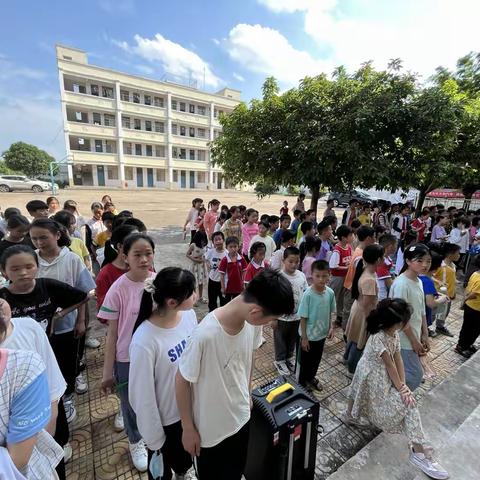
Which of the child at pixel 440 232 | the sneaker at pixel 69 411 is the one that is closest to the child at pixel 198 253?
the sneaker at pixel 69 411

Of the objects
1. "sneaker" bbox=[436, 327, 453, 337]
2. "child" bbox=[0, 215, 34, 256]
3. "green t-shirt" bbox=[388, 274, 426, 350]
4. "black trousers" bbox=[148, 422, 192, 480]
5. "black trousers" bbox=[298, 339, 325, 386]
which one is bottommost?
"sneaker" bbox=[436, 327, 453, 337]

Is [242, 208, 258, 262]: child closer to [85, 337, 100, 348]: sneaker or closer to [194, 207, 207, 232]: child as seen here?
[194, 207, 207, 232]: child

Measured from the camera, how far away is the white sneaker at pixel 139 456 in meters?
2.12

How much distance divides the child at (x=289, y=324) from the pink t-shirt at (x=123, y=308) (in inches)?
65.5

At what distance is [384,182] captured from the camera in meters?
6.64

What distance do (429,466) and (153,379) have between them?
2299 millimetres

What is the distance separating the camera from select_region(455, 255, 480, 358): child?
358 centimetres

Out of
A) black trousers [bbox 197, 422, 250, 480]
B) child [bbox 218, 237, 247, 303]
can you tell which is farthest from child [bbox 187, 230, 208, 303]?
black trousers [bbox 197, 422, 250, 480]

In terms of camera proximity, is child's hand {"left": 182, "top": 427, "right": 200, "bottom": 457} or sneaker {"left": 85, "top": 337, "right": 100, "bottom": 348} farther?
sneaker {"left": 85, "top": 337, "right": 100, "bottom": 348}

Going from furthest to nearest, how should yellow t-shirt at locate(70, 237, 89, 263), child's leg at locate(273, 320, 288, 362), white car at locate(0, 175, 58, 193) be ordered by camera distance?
white car at locate(0, 175, 58, 193) < yellow t-shirt at locate(70, 237, 89, 263) < child's leg at locate(273, 320, 288, 362)

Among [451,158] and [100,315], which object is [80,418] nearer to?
[100,315]

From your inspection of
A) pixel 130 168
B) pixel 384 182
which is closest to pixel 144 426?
pixel 384 182

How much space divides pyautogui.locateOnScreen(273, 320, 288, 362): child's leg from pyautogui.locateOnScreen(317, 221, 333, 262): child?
1.69m

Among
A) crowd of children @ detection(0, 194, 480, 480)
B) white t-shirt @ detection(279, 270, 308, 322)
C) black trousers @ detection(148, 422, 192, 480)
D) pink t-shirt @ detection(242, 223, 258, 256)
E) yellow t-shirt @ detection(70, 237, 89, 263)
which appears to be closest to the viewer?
crowd of children @ detection(0, 194, 480, 480)
